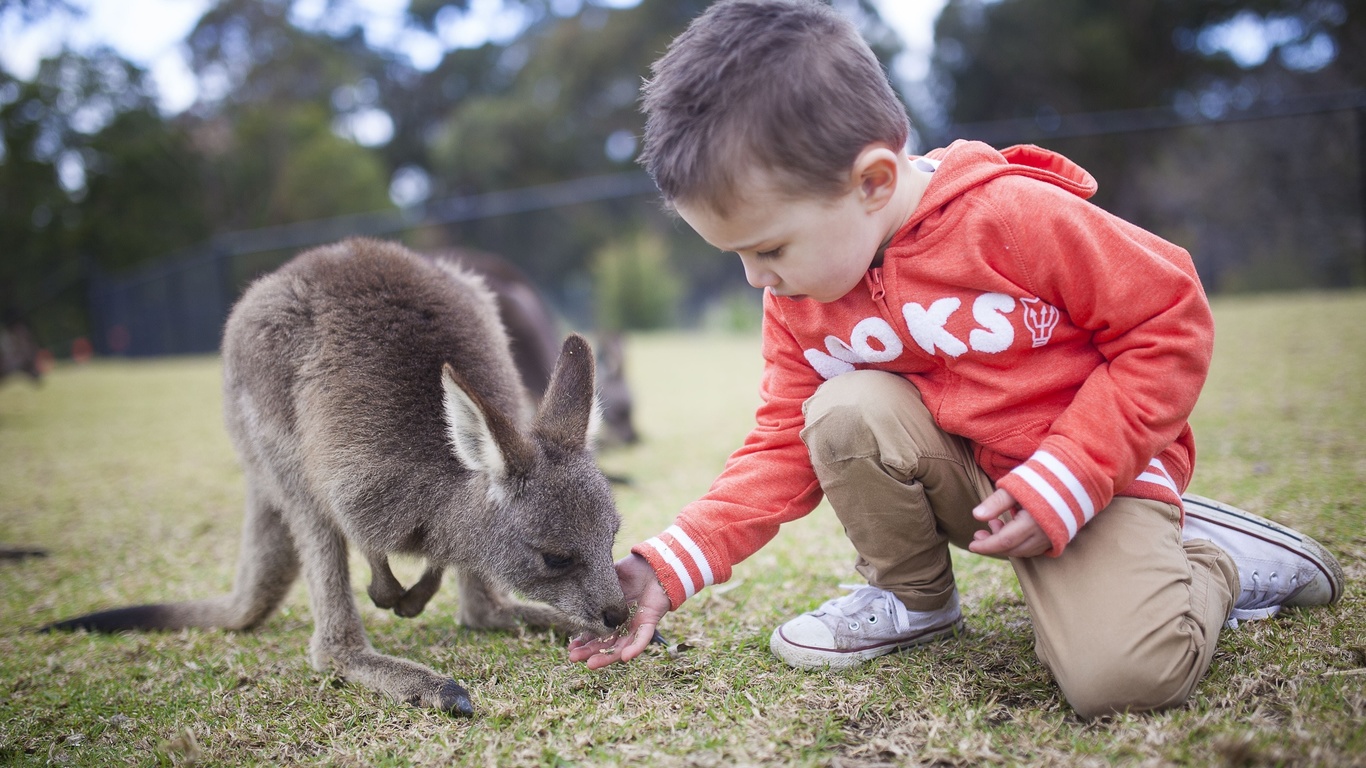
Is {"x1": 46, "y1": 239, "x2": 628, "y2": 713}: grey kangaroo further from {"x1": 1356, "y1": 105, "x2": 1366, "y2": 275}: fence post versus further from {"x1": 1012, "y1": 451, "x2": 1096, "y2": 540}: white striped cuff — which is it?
{"x1": 1356, "y1": 105, "x2": 1366, "y2": 275}: fence post

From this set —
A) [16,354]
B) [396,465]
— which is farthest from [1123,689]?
[16,354]

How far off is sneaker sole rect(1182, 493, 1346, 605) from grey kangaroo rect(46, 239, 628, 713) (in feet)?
4.56

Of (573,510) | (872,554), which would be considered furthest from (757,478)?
(573,510)

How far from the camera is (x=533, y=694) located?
192cm

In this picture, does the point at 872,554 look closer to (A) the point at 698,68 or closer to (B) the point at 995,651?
(B) the point at 995,651

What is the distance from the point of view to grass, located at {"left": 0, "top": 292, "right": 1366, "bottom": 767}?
1.57m

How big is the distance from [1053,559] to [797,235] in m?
0.83

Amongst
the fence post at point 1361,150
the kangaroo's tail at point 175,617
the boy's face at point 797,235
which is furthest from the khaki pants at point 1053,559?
the fence post at point 1361,150

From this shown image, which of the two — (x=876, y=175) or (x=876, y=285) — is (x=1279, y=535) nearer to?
(x=876, y=285)

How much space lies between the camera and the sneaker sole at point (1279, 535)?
200 cm

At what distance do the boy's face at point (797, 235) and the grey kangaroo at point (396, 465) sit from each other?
0.63 metres

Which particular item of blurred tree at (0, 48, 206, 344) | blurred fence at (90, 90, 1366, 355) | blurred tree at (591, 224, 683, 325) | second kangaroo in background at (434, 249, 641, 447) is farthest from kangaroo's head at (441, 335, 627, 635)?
blurred tree at (0, 48, 206, 344)

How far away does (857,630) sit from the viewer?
6.63ft

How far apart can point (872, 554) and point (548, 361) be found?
117 inches
